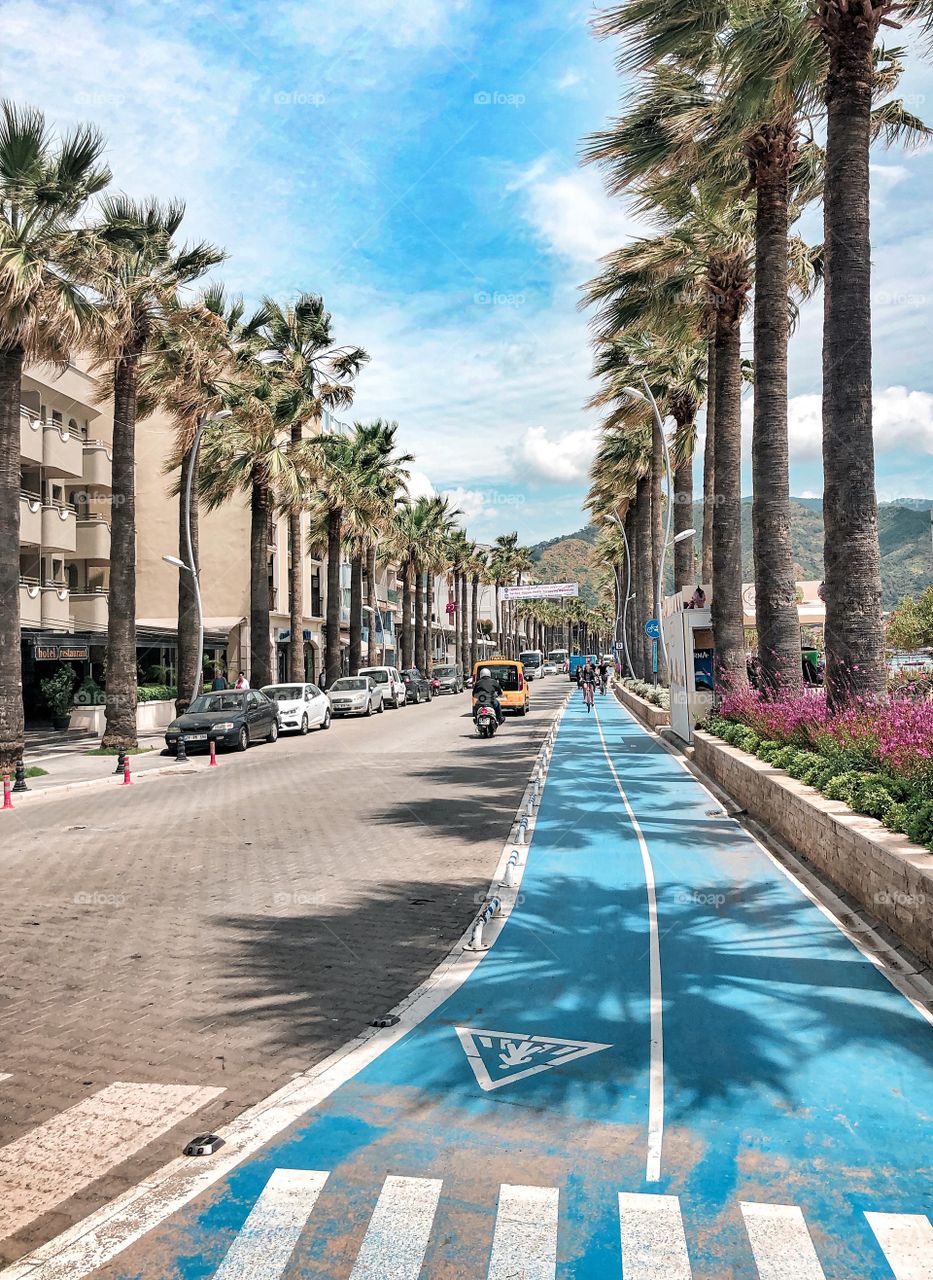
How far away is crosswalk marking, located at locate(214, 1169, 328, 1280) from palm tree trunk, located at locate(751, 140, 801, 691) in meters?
14.2

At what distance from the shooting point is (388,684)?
4784cm

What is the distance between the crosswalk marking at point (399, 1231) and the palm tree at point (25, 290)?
17.8 metres

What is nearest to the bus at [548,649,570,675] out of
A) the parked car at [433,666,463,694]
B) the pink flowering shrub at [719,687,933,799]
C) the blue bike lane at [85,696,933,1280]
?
the parked car at [433,666,463,694]

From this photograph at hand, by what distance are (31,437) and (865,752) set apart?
29.6m

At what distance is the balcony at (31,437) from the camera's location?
3234cm

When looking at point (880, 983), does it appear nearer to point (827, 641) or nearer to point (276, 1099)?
point (276, 1099)

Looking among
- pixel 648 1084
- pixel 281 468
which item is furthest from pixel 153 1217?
pixel 281 468

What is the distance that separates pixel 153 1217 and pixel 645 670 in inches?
1763

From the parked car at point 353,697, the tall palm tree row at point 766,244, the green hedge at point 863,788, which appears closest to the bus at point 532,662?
the parked car at point 353,697

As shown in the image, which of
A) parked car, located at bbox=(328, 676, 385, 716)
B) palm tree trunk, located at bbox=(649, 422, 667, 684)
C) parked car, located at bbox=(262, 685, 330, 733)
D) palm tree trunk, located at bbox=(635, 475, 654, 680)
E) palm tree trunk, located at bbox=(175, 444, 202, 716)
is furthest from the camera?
palm tree trunk, located at bbox=(635, 475, 654, 680)

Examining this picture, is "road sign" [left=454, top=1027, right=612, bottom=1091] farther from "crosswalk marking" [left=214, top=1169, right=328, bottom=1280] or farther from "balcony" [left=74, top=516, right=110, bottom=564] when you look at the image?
"balcony" [left=74, top=516, right=110, bottom=564]

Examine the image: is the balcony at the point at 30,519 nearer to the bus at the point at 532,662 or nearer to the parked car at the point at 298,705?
the parked car at the point at 298,705

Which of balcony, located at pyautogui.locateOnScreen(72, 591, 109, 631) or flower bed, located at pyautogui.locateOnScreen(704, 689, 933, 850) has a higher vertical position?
balcony, located at pyautogui.locateOnScreen(72, 591, 109, 631)

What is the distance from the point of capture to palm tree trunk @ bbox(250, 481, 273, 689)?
1394 inches
